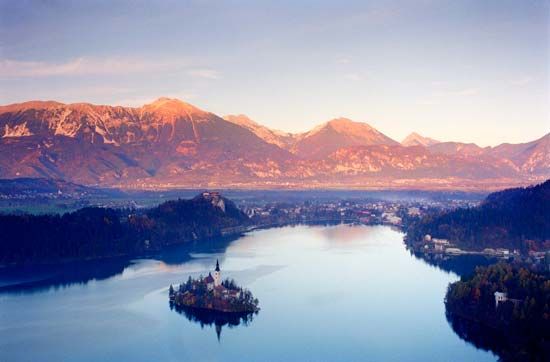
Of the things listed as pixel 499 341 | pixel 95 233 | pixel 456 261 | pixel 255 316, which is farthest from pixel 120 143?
pixel 499 341

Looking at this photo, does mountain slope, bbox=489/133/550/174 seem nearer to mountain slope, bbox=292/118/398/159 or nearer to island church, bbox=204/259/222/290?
mountain slope, bbox=292/118/398/159

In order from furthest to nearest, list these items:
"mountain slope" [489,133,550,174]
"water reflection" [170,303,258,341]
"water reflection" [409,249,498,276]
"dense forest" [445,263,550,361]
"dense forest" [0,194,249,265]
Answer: "mountain slope" [489,133,550,174]
"dense forest" [0,194,249,265]
"water reflection" [409,249,498,276]
"water reflection" [170,303,258,341]
"dense forest" [445,263,550,361]

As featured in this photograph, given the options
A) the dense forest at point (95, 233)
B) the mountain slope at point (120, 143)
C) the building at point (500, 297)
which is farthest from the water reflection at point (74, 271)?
the mountain slope at point (120, 143)

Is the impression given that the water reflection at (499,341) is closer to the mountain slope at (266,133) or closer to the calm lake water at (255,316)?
the calm lake water at (255,316)

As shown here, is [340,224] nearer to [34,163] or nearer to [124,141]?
[34,163]

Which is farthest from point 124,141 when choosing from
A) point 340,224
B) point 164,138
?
point 340,224

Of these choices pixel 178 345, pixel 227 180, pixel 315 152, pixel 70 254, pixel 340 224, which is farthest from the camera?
pixel 315 152

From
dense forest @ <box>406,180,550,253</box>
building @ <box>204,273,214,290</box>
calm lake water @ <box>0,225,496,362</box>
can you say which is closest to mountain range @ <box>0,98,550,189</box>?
dense forest @ <box>406,180,550,253</box>
